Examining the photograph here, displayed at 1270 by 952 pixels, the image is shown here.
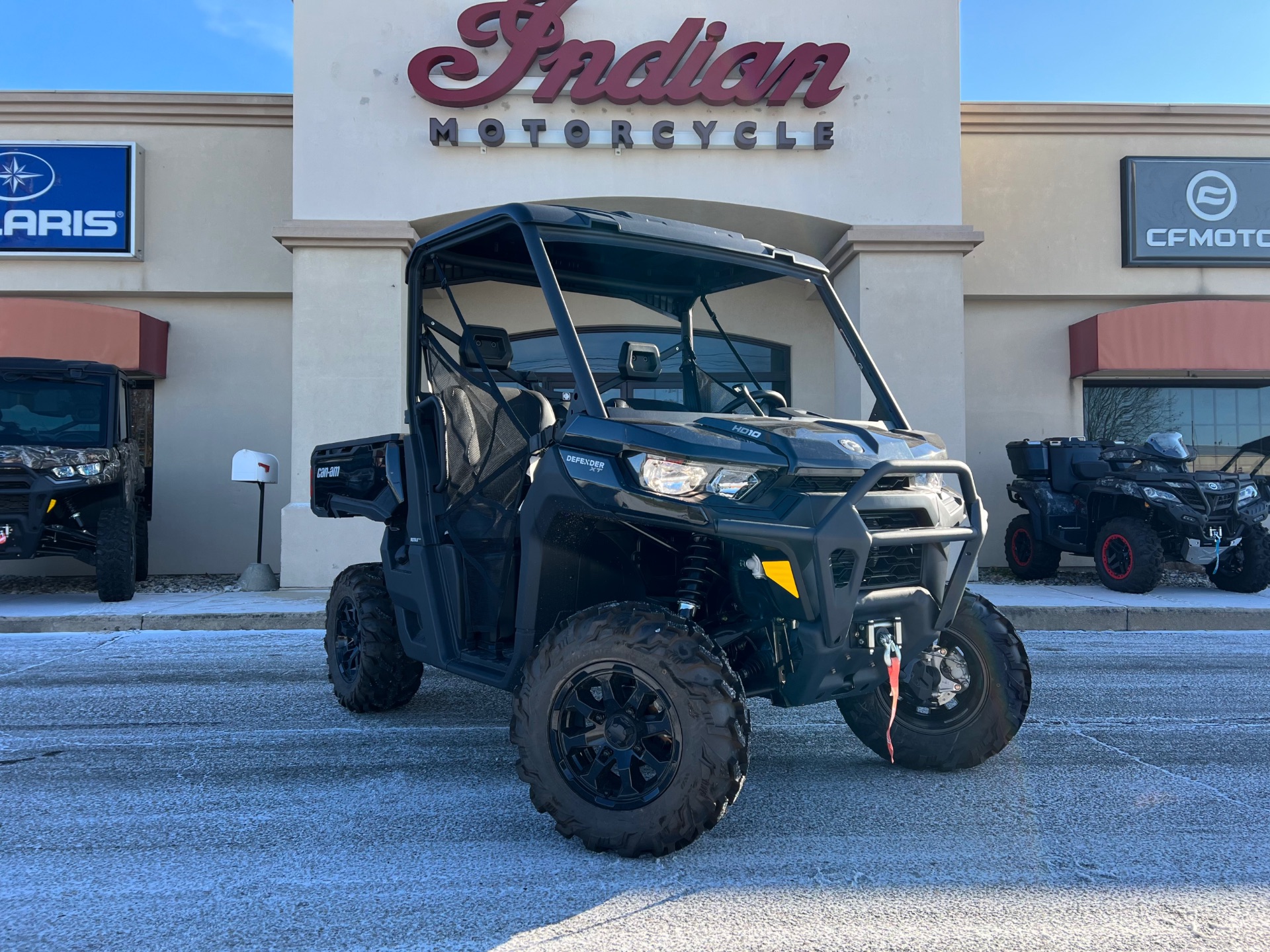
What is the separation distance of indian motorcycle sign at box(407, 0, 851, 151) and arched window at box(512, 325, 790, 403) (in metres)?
6.59

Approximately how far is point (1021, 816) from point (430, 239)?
3355 mm

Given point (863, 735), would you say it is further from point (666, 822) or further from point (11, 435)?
point (11, 435)

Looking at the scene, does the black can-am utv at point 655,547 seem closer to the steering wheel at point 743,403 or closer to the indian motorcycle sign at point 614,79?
the steering wheel at point 743,403

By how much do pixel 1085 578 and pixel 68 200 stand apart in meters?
14.4

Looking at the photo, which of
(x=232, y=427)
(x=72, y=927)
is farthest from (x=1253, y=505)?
(x=232, y=427)

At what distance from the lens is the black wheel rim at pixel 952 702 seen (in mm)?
3693

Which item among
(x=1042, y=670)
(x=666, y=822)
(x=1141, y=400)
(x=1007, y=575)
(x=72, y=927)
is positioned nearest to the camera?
(x=72, y=927)

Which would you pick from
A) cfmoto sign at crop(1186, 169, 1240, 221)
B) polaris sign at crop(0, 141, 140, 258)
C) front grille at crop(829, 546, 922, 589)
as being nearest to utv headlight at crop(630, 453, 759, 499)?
front grille at crop(829, 546, 922, 589)

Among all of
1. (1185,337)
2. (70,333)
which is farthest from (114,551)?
(1185,337)

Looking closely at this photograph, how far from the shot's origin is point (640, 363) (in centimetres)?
349

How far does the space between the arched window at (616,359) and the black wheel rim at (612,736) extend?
3.45 ft

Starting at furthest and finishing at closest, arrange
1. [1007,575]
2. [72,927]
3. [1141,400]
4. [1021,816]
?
[1141,400], [1007,575], [1021,816], [72,927]

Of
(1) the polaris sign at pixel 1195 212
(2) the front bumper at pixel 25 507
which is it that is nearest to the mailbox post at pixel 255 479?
(2) the front bumper at pixel 25 507

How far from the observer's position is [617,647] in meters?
2.83
